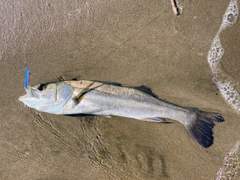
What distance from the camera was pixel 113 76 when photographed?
4.64 meters

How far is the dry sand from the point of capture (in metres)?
4.59

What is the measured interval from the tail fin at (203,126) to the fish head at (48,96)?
85.3 inches

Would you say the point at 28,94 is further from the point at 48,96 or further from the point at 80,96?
the point at 80,96

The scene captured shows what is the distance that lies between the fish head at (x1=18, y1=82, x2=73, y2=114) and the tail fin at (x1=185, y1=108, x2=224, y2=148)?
2.17 metres

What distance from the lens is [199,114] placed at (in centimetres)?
445

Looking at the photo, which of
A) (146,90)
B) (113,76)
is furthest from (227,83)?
(113,76)

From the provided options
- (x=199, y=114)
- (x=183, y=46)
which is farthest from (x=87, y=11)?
(x=199, y=114)

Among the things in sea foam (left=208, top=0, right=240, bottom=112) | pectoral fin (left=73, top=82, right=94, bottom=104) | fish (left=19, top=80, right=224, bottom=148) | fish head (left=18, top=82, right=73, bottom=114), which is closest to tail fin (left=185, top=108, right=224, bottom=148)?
fish (left=19, top=80, right=224, bottom=148)

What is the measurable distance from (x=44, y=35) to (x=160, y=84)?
2.27m

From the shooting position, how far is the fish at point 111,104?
169 inches

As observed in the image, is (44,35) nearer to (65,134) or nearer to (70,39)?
(70,39)

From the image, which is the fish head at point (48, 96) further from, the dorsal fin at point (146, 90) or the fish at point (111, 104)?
the dorsal fin at point (146, 90)

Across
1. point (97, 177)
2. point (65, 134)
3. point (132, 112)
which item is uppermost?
point (132, 112)

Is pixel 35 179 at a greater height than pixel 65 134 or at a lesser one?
lesser
